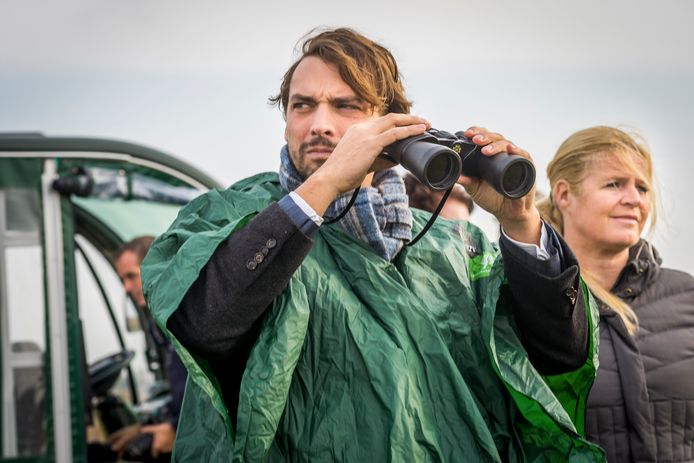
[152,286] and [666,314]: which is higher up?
[152,286]

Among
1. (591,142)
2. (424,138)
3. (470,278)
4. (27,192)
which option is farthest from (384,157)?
(27,192)

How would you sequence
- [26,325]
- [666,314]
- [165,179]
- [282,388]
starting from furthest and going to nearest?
[165,179] < [26,325] < [666,314] < [282,388]

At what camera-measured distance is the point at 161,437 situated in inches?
215

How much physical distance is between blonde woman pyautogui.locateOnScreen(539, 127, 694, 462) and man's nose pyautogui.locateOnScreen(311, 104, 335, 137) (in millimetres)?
1314

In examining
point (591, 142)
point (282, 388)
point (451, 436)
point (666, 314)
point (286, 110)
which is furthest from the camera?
point (591, 142)

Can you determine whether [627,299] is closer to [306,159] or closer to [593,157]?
[593,157]

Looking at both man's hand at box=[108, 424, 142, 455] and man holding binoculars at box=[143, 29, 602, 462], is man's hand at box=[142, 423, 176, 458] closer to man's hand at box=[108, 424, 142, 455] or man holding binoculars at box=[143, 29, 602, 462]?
man's hand at box=[108, 424, 142, 455]

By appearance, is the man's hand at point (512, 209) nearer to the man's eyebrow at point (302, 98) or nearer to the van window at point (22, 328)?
the man's eyebrow at point (302, 98)

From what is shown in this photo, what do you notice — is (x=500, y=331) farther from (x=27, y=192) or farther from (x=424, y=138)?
(x=27, y=192)

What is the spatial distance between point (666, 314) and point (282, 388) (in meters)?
→ 1.74

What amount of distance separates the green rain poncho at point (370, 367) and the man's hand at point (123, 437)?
12.4ft

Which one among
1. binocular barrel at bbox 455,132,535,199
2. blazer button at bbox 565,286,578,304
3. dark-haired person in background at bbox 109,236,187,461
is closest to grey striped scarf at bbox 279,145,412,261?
binocular barrel at bbox 455,132,535,199

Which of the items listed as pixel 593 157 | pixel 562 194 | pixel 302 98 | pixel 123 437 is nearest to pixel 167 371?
pixel 123 437

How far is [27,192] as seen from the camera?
18.1 ft
